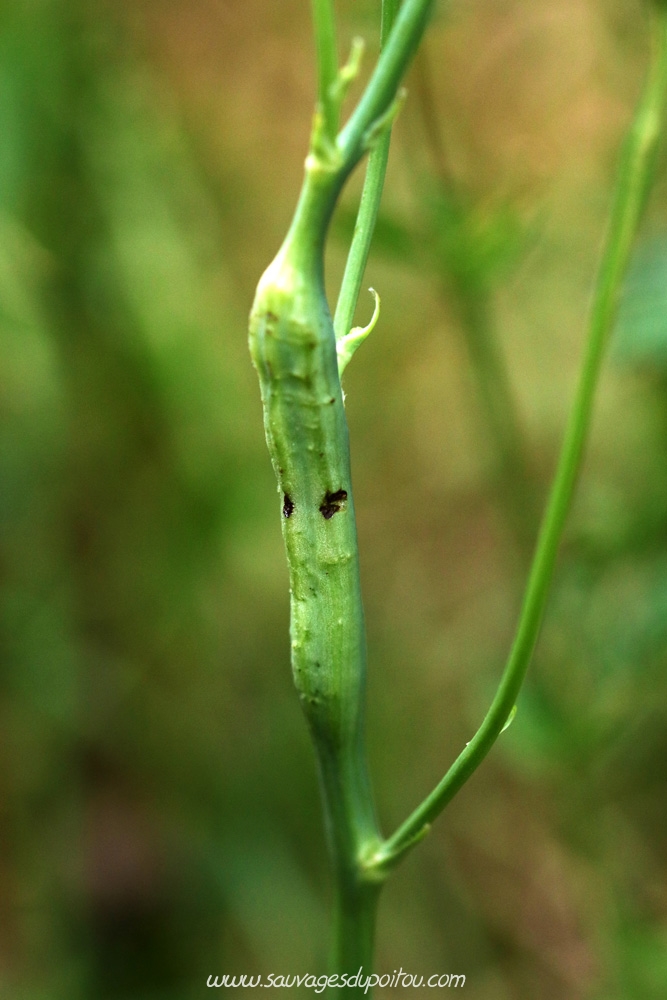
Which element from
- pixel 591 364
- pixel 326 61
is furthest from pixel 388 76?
pixel 591 364

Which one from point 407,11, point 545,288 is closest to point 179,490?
point 545,288

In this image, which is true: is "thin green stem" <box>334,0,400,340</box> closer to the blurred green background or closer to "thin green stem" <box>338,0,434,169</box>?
"thin green stem" <box>338,0,434,169</box>

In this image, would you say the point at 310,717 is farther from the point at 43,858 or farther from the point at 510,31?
the point at 510,31

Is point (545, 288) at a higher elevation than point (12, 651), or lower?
higher

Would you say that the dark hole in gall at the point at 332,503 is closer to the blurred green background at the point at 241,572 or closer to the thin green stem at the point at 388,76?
the thin green stem at the point at 388,76

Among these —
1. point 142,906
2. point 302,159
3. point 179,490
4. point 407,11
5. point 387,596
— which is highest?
point 302,159

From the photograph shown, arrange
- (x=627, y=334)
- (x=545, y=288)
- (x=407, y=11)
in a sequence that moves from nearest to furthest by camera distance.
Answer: (x=407, y=11)
(x=627, y=334)
(x=545, y=288)
